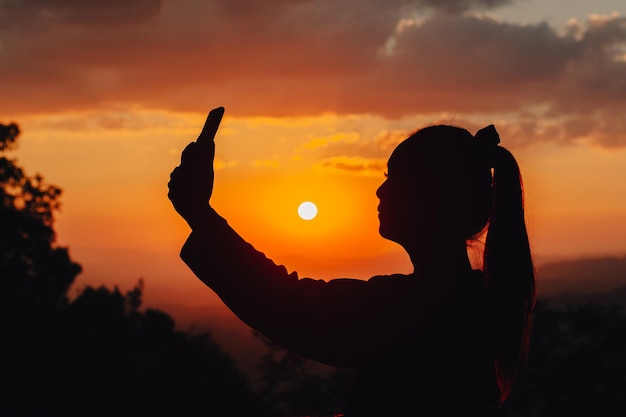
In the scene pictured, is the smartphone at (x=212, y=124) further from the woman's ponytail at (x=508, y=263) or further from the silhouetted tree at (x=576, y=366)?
the silhouetted tree at (x=576, y=366)

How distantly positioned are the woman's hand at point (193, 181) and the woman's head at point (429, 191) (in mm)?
587

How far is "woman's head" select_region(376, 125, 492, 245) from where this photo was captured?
7.89 ft

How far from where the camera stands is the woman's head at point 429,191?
240cm

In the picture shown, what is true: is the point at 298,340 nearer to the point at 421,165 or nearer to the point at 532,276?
→ the point at 421,165

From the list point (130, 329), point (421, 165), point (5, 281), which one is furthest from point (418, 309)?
point (130, 329)

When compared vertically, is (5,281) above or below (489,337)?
above

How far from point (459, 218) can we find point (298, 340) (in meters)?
0.69

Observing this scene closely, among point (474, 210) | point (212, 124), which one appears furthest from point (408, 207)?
point (212, 124)

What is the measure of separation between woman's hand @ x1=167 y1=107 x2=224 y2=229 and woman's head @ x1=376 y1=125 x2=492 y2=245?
587 mm

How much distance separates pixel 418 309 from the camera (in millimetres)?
2215

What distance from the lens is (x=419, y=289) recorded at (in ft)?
7.40

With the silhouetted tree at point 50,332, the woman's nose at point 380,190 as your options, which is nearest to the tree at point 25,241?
the silhouetted tree at point 50,332

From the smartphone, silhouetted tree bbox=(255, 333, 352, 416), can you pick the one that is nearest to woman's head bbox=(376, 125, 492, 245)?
the smartphone

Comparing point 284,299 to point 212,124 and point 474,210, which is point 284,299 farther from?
point 474,210
